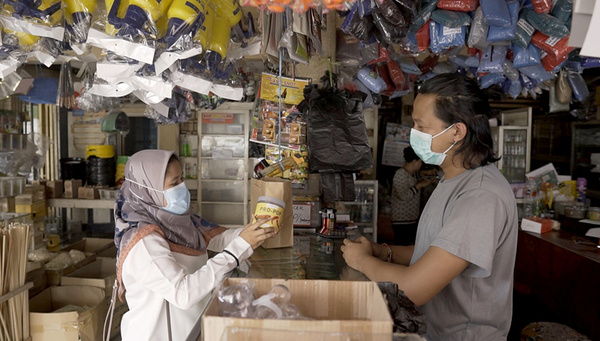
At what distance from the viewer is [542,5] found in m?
2.34

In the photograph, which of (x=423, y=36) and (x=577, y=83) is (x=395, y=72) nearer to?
(x=423, y=36)

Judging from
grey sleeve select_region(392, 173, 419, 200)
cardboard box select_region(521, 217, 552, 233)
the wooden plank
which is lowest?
the wooden plank

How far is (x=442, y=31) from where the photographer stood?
2.49 m

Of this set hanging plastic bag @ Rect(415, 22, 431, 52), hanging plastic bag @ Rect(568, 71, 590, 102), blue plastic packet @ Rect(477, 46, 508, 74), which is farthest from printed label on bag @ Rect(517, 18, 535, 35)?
hanging plastic bag @ Rect(568, 71, 590, 102)

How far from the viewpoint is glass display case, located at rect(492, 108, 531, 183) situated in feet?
16.3

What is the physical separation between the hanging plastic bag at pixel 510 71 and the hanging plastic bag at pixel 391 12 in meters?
1.23

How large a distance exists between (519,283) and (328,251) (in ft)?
8.60

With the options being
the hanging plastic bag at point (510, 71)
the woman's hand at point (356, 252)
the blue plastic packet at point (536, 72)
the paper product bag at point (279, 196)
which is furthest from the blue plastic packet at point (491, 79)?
the woman's hand at point (356, 252)

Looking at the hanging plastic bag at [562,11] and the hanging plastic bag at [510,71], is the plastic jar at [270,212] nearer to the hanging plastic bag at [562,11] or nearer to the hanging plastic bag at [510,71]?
the hanging plastic bag at [562,11]

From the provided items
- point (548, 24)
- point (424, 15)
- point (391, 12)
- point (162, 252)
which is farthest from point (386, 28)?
point (162, 252)

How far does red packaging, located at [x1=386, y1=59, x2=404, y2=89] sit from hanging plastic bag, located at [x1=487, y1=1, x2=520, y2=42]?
100 centimetres

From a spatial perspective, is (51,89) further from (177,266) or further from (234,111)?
(177,266)

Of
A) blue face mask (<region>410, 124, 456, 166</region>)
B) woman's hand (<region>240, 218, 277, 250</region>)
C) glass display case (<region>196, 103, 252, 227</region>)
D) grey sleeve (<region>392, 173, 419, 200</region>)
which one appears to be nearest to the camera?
blue face mask (<region>410, 124, 456, 166</region>)

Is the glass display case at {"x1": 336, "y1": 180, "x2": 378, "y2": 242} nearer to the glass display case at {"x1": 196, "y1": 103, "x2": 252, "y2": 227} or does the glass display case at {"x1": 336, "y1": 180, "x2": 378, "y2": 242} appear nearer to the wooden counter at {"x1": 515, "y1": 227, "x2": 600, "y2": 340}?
the wooden counter at {"x1": 515, "y1": 227, "x2": 600, "y2": 340}
